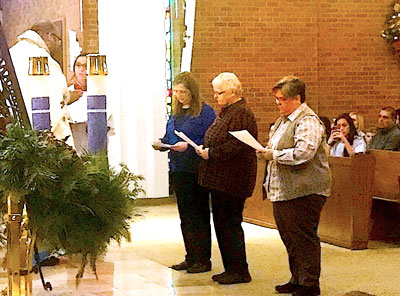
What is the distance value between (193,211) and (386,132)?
141 inches

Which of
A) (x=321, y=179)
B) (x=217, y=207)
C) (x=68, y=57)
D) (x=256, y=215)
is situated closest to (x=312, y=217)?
(x=321, y=179)

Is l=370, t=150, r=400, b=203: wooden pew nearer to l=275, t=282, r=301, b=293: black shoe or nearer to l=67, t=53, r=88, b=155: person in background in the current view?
l=275, t=282, r=301, b=293: black shoe

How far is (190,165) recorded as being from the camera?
675cm

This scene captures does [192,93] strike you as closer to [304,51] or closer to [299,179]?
[299,179]

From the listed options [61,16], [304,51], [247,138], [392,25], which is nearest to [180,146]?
[247,138]

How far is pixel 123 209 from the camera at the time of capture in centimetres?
296

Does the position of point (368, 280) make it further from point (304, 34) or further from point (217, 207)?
point (304, 34)

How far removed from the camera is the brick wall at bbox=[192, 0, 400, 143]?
12.4 metres

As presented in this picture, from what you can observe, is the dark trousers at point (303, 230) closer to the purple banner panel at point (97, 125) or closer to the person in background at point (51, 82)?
the person in background at point (51, 82)

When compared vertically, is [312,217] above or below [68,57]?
below

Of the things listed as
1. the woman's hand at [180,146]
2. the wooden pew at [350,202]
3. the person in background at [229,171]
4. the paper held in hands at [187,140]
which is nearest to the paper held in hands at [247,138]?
the person in background at [229,171]

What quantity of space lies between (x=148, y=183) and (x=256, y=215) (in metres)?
2.55

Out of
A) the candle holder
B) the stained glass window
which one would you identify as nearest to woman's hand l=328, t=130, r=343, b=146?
the stained glass window

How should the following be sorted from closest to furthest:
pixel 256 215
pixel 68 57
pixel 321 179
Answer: pixel 321 179 < pixel 256 215 < pixel 68 57
